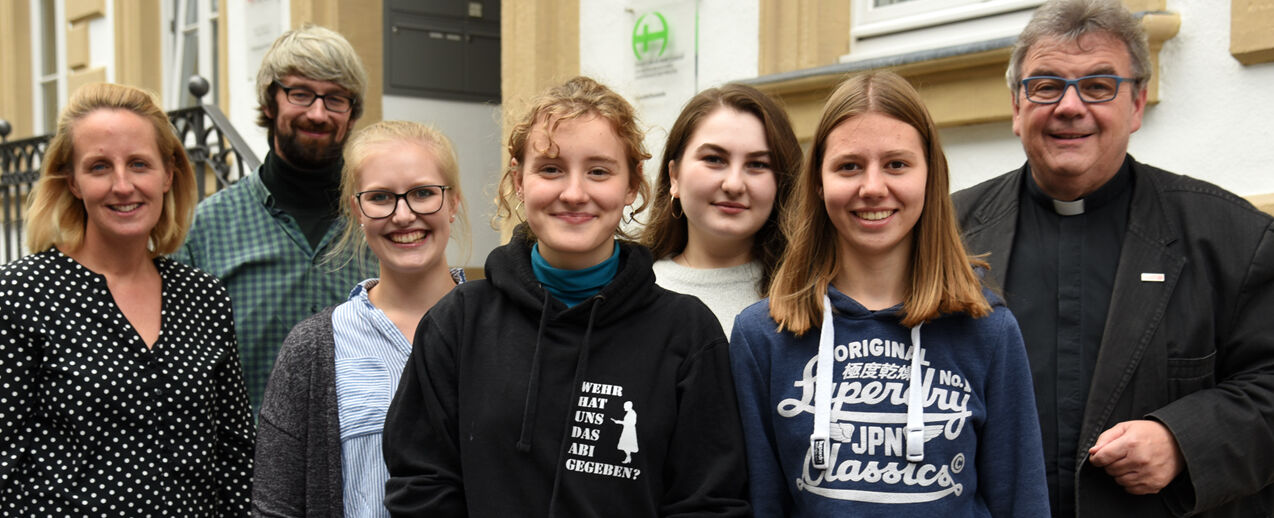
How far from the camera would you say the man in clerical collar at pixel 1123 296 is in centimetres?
227

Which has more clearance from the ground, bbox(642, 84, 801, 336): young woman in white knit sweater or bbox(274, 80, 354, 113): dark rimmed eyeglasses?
bbox(274, 80, 354, 113): dark rimmed eyeglasses

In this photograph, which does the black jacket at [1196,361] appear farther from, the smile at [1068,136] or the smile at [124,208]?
the smile at [124,208]

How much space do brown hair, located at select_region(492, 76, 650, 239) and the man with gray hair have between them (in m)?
1.09

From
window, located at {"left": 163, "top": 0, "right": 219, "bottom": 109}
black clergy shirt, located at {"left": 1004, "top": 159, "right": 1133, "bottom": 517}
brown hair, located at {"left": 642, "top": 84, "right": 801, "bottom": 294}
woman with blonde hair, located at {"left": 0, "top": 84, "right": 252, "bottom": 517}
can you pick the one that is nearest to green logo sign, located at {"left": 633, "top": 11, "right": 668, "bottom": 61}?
brown hair, located at {"left": 642, "top": 84, "right": 801, "bottom": 294}

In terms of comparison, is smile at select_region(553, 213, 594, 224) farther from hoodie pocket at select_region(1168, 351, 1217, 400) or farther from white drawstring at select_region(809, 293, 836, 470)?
hoodie pocket at select_region(1168, 351, 1217, 400)

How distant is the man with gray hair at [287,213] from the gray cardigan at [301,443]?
0.76m

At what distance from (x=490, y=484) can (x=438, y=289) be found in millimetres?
675

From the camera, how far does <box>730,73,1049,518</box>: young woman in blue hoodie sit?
2.04 metres

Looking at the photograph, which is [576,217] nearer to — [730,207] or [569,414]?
[569,414]

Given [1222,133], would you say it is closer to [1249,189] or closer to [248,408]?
[1249,189]

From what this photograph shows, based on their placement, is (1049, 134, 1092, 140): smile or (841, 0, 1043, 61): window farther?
(841, 0, 1043, 61): window

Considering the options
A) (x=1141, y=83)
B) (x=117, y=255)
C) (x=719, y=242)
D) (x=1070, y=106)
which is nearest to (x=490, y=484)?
(x=719, y=242)

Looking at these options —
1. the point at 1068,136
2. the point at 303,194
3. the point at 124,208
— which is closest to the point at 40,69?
the point at 303,194

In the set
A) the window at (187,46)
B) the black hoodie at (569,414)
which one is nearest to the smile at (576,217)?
the black hoodie at (569,414)
